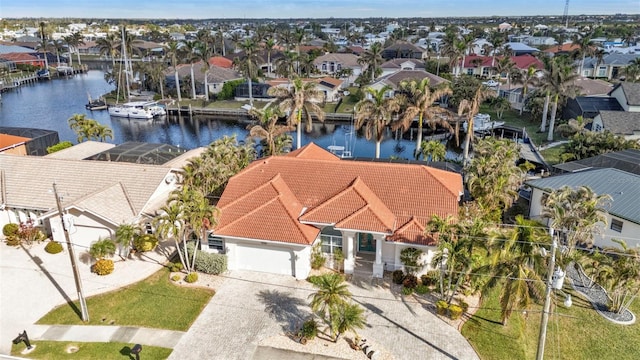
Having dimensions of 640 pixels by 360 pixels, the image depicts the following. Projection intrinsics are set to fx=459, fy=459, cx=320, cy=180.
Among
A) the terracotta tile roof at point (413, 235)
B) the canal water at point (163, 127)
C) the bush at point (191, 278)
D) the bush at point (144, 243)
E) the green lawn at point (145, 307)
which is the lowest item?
the canal water at point (163, 127)

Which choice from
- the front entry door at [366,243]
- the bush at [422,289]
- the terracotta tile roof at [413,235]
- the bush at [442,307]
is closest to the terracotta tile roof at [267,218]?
the front entry door at [366,243]

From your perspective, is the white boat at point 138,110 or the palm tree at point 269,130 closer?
the palm tree at point 269,130

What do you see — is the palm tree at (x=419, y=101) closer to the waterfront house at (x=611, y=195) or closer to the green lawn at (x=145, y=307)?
the waterfront house at (x=611, y=195)

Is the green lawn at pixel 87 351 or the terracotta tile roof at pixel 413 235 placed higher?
the terracotta tile roof at pixel 413 235

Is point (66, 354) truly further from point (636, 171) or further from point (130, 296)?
point (636, 171)

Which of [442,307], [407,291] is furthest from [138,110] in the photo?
[442,307]

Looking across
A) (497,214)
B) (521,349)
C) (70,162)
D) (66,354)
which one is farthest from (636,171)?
(70,162)
